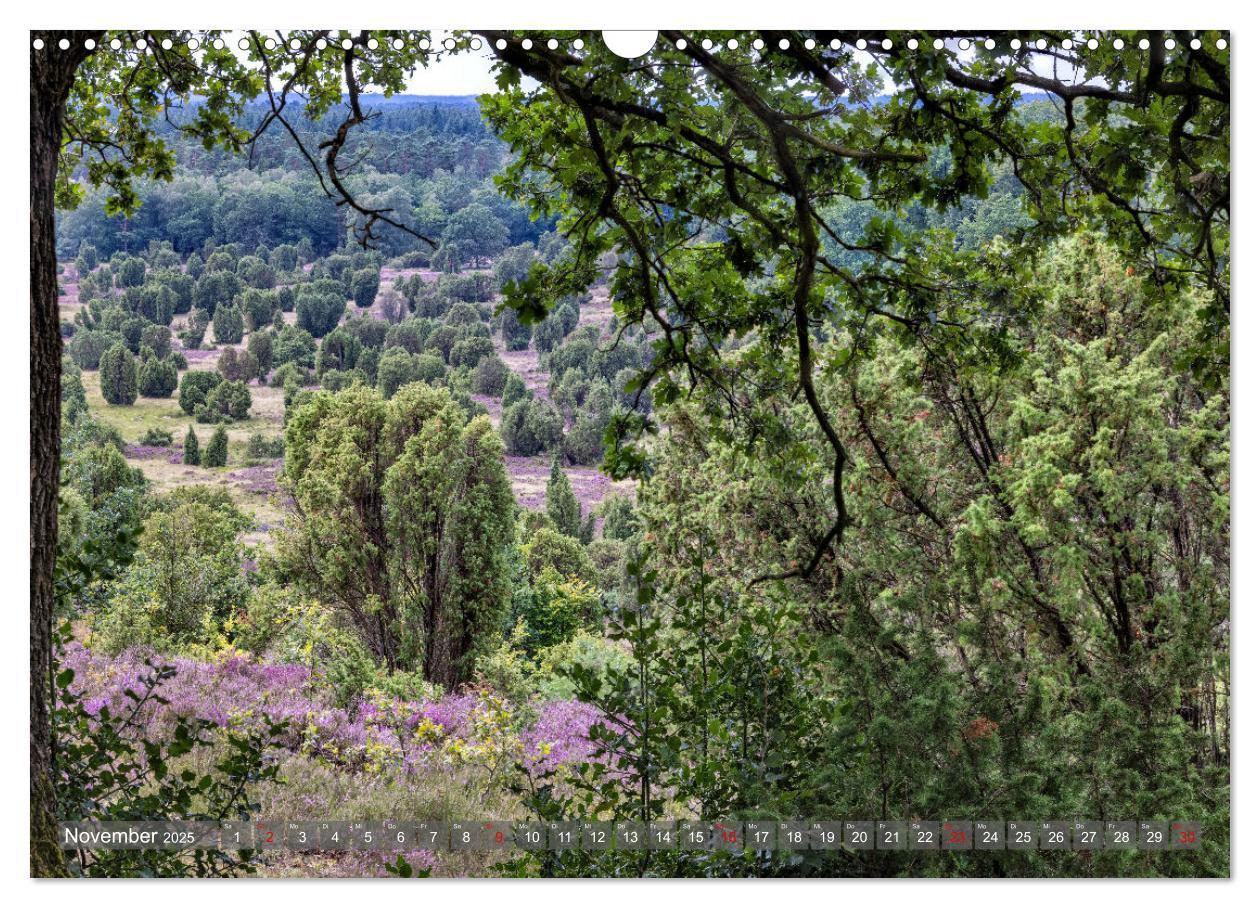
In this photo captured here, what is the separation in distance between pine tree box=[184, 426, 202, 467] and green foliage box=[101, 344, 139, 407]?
0.28 metres

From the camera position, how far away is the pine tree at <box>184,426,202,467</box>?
4.18m

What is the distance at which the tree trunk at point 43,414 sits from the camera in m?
2.61

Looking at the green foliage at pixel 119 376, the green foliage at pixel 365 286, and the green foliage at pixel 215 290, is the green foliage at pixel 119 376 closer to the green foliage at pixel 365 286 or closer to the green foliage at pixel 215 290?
the green foliage at pixel 215 290

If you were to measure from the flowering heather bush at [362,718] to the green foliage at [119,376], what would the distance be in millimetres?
925

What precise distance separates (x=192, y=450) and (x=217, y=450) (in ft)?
0.33

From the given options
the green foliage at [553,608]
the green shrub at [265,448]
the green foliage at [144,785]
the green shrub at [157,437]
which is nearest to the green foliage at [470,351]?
the green shrub at [265,448]

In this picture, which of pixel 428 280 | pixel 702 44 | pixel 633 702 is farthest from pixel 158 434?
pixel 702 44

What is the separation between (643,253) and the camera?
2.78m

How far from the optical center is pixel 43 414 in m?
2.66

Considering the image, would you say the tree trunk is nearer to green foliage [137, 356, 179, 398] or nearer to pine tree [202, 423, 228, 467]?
green foliage [137, 356, 179, 398]

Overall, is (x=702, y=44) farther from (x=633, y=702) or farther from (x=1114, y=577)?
(x=1114, y=577)

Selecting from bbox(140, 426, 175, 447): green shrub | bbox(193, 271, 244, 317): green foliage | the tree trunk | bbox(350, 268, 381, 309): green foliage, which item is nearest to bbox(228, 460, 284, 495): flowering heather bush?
bbox(140, 426, 175, 447): green shrub

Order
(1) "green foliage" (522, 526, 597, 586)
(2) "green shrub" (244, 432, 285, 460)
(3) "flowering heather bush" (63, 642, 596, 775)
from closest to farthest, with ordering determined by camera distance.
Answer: (3) "flowering heather bush" (63, 642, 596, 775) → (2) "green shrub" (244, 432, 285, 460) → (1) "green foliage" (522, 526, 597, 586)

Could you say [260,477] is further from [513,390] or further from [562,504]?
[562,504]
